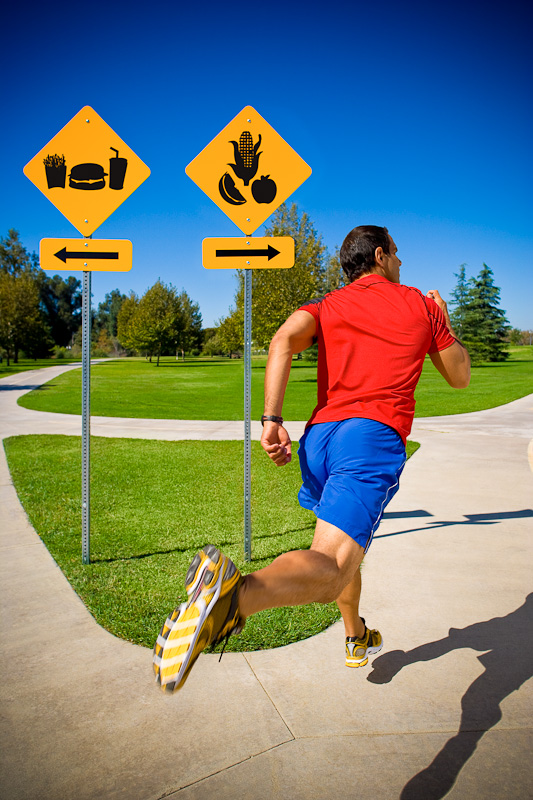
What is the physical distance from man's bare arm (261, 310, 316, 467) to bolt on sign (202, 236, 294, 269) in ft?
5.39

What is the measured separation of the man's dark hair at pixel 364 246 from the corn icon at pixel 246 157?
159 centimetres

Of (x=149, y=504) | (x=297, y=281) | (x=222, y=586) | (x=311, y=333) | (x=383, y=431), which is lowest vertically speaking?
(x=149, y=504)

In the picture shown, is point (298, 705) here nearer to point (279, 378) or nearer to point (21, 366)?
point (279, 378)

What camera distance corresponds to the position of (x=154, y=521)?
5383mm

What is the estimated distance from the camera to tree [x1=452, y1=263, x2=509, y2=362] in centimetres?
5609

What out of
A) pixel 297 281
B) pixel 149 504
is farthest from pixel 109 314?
pixel 149 504

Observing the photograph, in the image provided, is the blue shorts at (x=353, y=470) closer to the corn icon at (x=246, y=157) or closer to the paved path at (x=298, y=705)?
the paved path at (x=298, y=705)

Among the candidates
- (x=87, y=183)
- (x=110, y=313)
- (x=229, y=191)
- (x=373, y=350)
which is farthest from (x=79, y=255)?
(x=110, y=313)

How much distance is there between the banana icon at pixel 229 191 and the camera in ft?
12.9

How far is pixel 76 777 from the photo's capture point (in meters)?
2.00

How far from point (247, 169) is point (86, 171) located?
109cm

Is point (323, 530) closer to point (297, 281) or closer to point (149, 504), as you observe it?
point (149, 504)

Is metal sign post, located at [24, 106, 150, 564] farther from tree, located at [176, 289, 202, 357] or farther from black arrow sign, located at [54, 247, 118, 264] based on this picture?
tree, located at [176, 289, 202, 357]

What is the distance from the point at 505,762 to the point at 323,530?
1.12 meters
